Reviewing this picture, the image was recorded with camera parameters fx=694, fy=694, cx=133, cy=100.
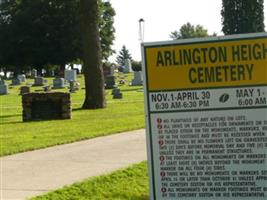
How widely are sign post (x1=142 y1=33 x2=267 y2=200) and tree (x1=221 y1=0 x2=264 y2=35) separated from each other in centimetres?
4469

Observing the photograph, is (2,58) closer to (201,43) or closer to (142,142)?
(142,142)

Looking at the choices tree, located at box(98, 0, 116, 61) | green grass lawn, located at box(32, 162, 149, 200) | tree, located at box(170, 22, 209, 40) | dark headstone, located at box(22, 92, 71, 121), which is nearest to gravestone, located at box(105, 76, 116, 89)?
dark headstone, located at box(22, 92, 71, 121)

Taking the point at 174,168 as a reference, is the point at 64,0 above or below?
above

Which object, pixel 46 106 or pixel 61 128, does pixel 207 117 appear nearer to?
pixel 61 128

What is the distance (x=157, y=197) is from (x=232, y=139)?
698mm

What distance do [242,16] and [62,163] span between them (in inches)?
1587

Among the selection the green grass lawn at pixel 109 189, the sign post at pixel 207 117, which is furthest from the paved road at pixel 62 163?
the sign post at pixel 207 117

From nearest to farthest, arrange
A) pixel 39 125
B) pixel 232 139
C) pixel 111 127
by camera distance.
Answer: pixel 232 139 → pixel 111 127 → pixel 39 125

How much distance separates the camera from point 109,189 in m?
8.02

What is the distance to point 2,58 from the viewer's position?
8144 cm

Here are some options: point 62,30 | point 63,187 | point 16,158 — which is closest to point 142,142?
point 16,158

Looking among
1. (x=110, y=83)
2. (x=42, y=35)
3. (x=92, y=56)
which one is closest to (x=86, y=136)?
(x=92, y=56)

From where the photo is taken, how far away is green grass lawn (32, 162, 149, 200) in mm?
7645

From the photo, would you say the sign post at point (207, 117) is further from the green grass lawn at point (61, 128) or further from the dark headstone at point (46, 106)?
the dark headstone at point (46, 106)
